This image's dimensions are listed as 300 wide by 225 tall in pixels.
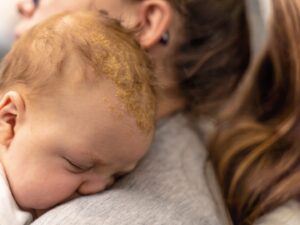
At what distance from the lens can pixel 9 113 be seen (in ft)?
3.19

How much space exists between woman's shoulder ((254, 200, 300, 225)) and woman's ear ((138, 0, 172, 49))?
0.46 meters

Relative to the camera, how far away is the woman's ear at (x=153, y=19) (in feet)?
4.07

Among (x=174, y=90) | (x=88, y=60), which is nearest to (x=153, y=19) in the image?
(x=174, y=90)

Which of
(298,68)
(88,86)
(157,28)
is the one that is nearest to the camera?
(88,86)

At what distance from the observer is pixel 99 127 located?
0.96m

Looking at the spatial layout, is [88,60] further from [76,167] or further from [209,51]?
[209,51]

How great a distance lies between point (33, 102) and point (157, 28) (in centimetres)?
40

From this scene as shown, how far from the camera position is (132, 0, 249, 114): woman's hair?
1.39 metres

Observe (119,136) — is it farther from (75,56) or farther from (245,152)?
(245,152)

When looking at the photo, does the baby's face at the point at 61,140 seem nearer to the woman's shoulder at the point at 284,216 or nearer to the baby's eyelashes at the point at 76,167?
the baby's eyelashes at the point at 76,167

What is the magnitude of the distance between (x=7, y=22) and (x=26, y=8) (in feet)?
0.46

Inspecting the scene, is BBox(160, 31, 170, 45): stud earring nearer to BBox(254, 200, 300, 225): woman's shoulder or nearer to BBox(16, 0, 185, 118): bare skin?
BBox(16, 0, 185, 118): bare skin

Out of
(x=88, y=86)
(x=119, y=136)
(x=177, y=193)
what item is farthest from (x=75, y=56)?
(x=177, y=193)

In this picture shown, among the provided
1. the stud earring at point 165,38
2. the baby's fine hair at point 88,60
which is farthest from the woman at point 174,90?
the baby's fine hair at point 88,60
